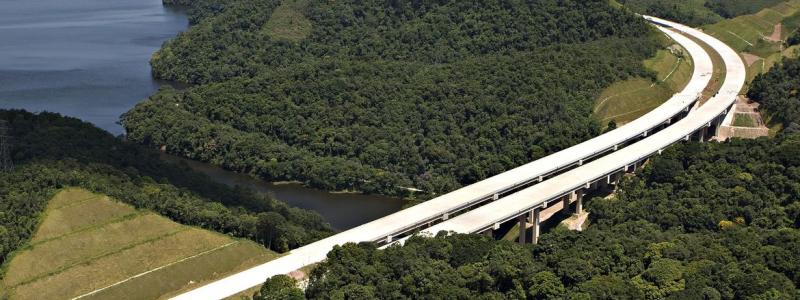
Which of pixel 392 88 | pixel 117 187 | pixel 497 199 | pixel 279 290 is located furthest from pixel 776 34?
pixel 279 290

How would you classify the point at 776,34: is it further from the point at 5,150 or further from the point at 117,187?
the point at 5,150

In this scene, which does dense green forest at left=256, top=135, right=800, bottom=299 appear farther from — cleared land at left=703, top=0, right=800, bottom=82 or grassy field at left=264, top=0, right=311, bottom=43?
grassy field at left=264, top=0, right=311, bottom=43

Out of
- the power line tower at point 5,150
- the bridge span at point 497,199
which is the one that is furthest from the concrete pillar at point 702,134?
the power line tower at point 5,150

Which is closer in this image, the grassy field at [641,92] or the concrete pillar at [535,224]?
the concrete pillar at [535,224]

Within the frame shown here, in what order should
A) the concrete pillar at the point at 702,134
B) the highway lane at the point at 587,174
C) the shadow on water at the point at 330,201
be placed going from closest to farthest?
the highway lane at the point at 587,174
the shadow on water at the point at 330,201
the concrete pillar at the point at 702,134

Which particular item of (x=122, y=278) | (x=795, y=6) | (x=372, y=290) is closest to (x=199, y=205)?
(x=122, y=278)

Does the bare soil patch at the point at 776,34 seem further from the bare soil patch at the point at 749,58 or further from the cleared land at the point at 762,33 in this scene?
the bare soil patch at the point at 749,58

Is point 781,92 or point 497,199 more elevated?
point 497,199
